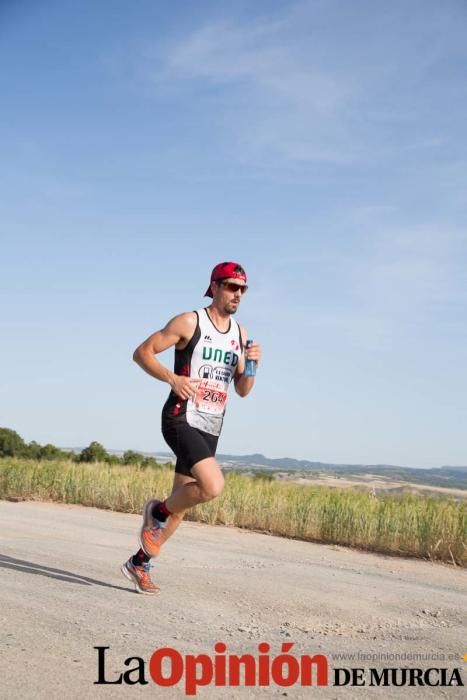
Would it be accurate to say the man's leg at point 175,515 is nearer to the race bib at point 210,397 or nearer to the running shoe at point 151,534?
the running shoe at point 151,534

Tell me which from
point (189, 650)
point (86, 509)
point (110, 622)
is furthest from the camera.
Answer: point (86, 509)

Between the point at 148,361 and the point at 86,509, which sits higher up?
the point at 148,361

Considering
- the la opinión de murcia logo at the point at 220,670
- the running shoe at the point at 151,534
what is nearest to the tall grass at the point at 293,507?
the running shoe at the point at 151,534

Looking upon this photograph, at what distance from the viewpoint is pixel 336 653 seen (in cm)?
425

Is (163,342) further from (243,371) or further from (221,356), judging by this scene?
(243,371)

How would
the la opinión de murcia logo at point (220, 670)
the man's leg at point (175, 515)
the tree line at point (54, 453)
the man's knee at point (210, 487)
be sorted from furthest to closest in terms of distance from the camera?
the tree line at point (54, 453), the man's leg at point (175, 515), the man's knee at point (210, 487), the la opinión de murcia logo at point (220, 670)

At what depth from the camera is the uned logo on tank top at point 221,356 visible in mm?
5777

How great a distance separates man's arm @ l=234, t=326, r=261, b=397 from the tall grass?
3.70 metres

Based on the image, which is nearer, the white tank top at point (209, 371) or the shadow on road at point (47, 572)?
the white tank top at point (209, 371)


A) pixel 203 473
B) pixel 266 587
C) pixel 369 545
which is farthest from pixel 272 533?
pixel 203 473

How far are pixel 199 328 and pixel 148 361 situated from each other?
1.40 feet

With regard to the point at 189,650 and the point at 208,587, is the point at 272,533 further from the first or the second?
the point at 189,650

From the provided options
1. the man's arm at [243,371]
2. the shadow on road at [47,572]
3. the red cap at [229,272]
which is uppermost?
the red cap at [229,272]

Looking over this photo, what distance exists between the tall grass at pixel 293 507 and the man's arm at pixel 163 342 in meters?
4.40
